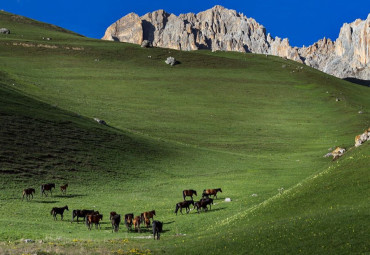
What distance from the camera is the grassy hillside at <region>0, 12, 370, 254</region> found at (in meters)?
30.0

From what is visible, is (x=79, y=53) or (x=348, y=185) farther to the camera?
(x=79, y=53)

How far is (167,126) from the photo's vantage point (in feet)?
331

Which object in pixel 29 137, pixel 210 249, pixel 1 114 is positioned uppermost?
pixel 1 114

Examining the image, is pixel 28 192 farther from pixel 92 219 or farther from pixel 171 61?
pixel 171 61

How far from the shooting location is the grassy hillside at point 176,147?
1180 inches

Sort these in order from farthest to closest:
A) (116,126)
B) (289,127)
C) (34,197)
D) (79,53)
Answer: (79,53)
(289,127)
(116,126)
(34,197)

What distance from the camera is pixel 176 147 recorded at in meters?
83.3

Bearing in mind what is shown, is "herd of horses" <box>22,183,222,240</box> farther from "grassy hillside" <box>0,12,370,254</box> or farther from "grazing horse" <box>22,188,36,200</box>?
"grassy hillside" <box>0,12,370,254</box>

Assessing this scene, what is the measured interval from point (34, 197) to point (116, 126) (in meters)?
45.8

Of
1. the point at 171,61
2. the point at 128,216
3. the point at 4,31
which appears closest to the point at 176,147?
the point at 128,216

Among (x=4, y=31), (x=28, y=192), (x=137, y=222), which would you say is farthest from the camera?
(x=4, y=31)

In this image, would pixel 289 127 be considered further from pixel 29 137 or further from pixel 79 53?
pixel 79 53

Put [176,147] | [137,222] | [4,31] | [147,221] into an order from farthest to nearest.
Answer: [4,31] → [176,147] → [147,221] → [137,222]

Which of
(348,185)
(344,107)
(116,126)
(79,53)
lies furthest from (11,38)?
(348,185)
